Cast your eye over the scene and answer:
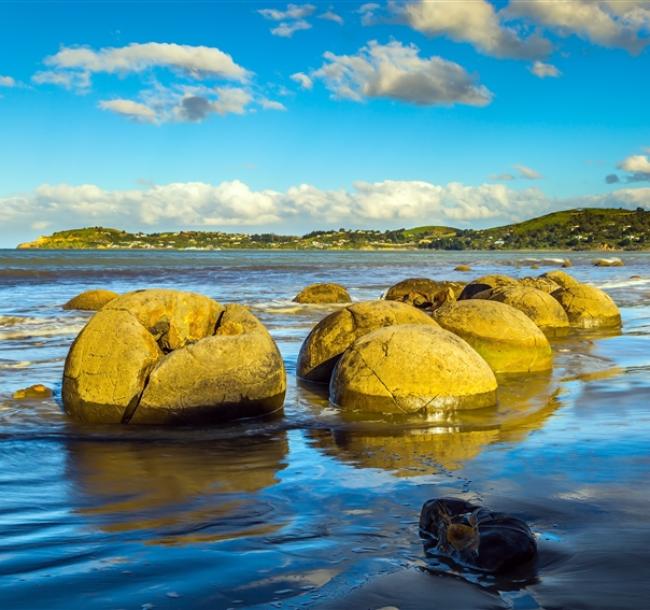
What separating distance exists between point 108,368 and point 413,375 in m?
3.19

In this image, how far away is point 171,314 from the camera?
29.0 feet

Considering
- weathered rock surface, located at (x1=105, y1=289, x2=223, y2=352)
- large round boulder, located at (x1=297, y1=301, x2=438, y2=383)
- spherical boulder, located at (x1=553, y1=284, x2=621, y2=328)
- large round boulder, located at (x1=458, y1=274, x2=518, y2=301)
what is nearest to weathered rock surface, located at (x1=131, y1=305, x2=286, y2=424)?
weathered rock surface, located at (x1=105, y1=289, x2=223, y2=352)

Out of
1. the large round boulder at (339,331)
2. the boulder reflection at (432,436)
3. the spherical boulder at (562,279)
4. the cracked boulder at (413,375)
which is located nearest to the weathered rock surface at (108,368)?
A: the boulder reflection at (432,436)

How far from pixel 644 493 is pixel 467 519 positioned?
1676mm

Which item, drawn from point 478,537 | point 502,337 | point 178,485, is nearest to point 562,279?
point 502,337

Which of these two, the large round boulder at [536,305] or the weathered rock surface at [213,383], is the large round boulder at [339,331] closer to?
the weathered rock surface at [213,383]

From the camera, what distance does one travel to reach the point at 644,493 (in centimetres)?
523

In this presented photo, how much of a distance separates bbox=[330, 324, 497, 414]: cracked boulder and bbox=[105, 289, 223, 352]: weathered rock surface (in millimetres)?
1761

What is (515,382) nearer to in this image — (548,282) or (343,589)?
(343,589)

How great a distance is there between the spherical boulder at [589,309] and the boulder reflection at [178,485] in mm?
11057

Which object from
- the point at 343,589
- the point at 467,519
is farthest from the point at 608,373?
the point at 343,589

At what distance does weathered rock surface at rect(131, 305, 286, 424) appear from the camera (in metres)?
7.78

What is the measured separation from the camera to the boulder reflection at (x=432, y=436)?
630cm

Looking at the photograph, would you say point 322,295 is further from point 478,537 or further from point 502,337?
point 478,537
